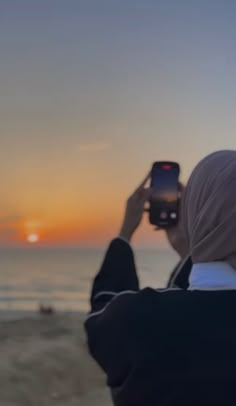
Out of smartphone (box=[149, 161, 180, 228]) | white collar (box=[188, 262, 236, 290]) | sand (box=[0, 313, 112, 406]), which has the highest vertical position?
smartphone (box=[149, 161, 180, 228])

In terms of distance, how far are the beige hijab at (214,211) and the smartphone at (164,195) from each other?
11.5 inches

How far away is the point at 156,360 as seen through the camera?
5.59ft

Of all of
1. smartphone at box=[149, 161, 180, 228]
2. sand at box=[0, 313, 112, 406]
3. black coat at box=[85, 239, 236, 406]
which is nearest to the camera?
black coat at box=[85, 239, 236, 406]

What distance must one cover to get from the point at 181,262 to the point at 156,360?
40cm

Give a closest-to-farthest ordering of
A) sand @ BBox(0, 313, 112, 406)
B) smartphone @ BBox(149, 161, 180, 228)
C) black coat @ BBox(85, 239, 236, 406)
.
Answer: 1. black coat @ BBox(85, 239, 236, 406)
2. smartphone @ BBox(149, 161, 180, 228)
3. sand @ BBox(0, 313, 112, 406)

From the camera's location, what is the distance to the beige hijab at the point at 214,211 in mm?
1692

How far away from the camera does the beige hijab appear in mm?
1692

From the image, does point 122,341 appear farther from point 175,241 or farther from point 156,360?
point 175,241

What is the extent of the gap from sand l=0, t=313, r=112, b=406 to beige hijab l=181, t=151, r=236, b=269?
6000mm

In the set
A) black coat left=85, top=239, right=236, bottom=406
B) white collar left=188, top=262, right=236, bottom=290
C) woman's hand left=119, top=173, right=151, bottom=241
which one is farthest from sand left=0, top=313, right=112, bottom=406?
white collar left=188, top=262, right=236, bottom=290

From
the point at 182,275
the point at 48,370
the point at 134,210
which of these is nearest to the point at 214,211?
the point at 182,275

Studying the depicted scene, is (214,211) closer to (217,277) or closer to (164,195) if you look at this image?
(217,277)

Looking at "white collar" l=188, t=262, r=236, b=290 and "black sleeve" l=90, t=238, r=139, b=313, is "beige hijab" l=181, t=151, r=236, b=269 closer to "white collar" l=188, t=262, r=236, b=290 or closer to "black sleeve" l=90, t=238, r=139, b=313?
"white collar" l=188, t=262, r=236, b=290

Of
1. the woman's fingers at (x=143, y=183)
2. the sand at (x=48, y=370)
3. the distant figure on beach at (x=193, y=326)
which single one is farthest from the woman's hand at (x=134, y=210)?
the sand at (x=48, y=370)
